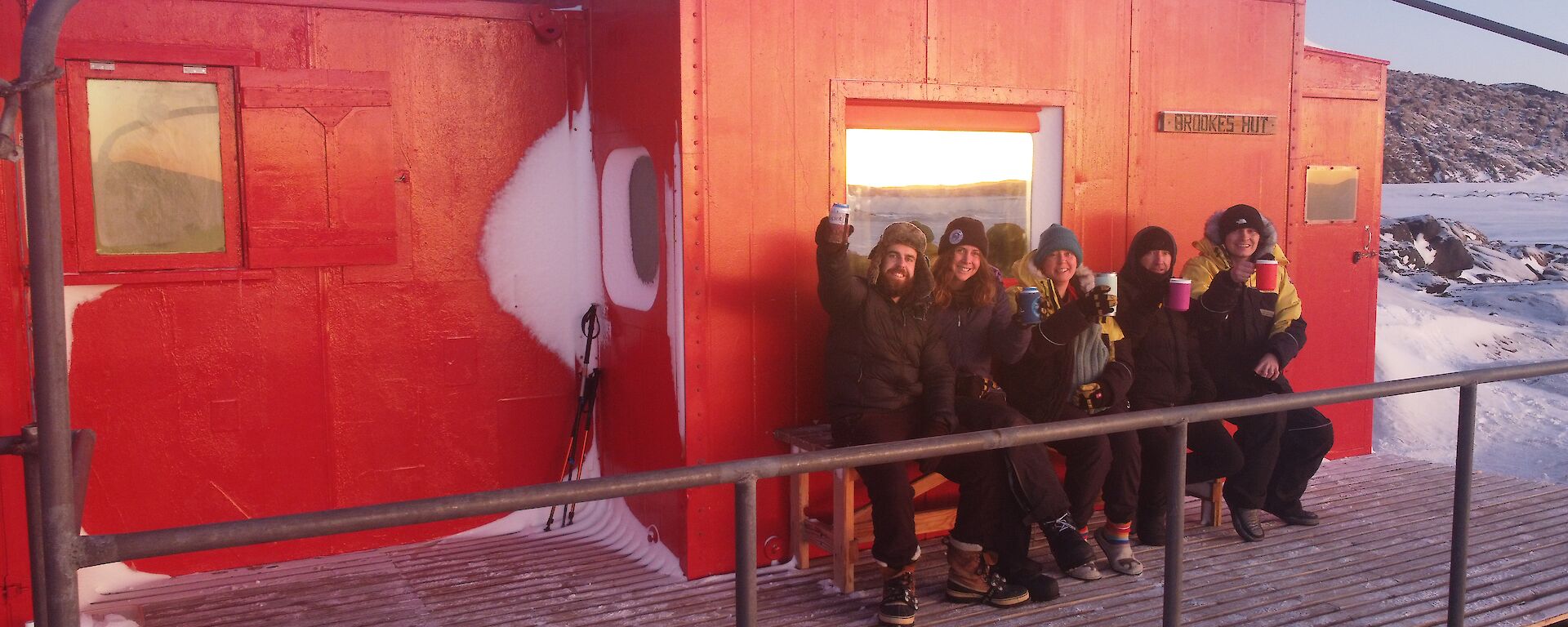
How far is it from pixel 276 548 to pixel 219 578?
236 mm

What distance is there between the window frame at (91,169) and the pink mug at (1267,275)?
4.12m

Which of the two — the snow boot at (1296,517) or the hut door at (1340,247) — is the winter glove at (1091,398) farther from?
the hut door at (1340,247)

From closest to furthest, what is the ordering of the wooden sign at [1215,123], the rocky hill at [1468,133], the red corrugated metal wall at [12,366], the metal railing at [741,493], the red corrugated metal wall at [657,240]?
the metal railing at [741,493], the red corrugated metal wall at [12,366], the red corrugated metal wall at [657,240], the wooden sign at [1215,123], the rocky hill at [1468,133]

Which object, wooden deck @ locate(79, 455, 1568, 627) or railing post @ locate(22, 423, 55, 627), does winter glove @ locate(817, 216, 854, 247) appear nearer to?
wooden deck @ locate(79, 455, 1568, 627)

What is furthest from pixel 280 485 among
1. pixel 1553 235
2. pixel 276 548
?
pixel 1553 235

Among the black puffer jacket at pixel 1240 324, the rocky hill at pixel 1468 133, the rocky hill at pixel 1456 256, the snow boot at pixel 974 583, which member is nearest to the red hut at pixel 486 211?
the black puffer jacket at pixel 1240 324

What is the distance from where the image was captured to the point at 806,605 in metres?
4.19

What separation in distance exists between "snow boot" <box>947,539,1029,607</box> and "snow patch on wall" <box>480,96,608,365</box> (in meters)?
1.87

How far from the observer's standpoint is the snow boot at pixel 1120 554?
4.46 m

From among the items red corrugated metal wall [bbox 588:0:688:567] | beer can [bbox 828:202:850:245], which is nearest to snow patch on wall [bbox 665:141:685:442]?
red corrugated metal wall [bbox 588:0:688:567]

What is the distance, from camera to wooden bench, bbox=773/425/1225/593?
4.29m

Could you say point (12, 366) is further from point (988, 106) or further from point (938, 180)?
point (988, 106)

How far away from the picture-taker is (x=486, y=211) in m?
4.96

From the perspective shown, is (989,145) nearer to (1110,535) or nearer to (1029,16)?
(1029,16)
